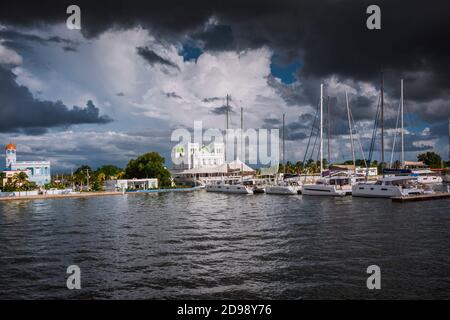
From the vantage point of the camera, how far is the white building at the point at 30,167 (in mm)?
114500

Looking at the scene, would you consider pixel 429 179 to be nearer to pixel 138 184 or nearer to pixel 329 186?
pixel 329 186

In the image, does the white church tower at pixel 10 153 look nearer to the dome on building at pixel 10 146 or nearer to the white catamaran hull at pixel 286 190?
the dome on building at pixel 10 146

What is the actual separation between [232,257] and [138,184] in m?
105

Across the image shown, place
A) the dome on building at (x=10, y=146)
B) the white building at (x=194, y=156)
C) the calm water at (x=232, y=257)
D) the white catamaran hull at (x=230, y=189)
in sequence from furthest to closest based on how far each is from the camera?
1. the white building at (x=194, y=156)
2. the dome on building at (x=10, y=146)
3. the white catamaran hull at (x=230, y=189)
4. the calm water at (x=232, y=257)

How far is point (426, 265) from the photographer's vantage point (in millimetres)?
21219

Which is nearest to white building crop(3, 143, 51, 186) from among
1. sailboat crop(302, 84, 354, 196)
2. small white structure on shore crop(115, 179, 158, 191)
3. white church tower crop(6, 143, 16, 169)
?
white church tower crop(6, 143, 16, 169)

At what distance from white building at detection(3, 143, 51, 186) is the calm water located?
8416 centimetres

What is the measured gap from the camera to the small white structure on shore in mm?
120375

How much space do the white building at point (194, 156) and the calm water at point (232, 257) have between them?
142791mm

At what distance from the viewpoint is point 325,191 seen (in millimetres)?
72188

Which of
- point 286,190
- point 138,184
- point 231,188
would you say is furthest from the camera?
point 138,184

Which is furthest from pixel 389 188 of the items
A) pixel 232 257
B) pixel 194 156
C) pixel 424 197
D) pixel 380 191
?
pixel 194 156

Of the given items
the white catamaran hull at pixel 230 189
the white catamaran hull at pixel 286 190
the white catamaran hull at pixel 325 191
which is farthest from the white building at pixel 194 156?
the white catamaran hull at pixel 325 191
